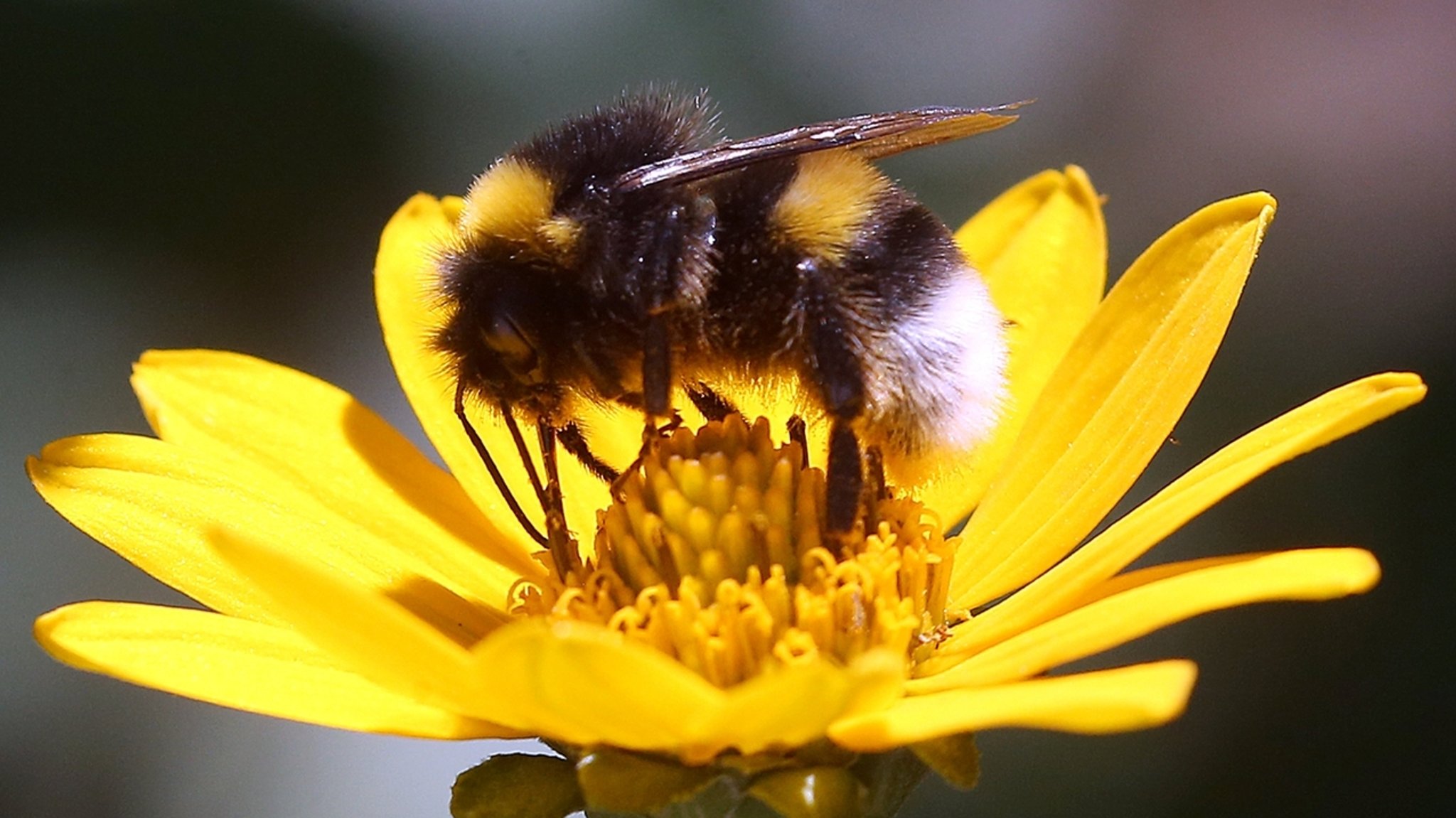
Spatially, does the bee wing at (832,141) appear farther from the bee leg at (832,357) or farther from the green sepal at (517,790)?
the green sepal at (517,790)

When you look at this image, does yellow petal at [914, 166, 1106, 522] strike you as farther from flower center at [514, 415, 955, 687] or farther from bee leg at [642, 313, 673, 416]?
bee leg at [642, 313, 673, 416]

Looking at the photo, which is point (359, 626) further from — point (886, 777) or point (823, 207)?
point (823, 207)

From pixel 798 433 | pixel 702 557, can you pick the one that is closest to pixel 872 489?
pixel 798 433

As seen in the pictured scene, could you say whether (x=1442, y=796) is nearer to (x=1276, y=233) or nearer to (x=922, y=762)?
(x=1276, y=233)

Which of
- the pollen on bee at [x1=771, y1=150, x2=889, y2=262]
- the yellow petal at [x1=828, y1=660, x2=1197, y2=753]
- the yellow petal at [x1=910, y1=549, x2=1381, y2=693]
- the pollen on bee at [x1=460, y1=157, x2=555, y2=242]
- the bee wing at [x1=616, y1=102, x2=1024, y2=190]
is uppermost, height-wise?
the pollen on bee at [x1=460, y1=157, x2=555, y2=242]

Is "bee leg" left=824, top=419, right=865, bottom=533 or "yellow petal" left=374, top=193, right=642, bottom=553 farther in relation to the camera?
"yellow petal" left=374, top=193, right=642, bottom=553

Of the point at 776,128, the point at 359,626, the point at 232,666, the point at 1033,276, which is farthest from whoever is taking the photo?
the point at 776,128

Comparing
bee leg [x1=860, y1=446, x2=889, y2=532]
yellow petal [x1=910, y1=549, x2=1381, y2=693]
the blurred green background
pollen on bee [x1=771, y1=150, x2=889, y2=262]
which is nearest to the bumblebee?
pollen on bee [x1=771, y1=150, x2=889, y2=262]
